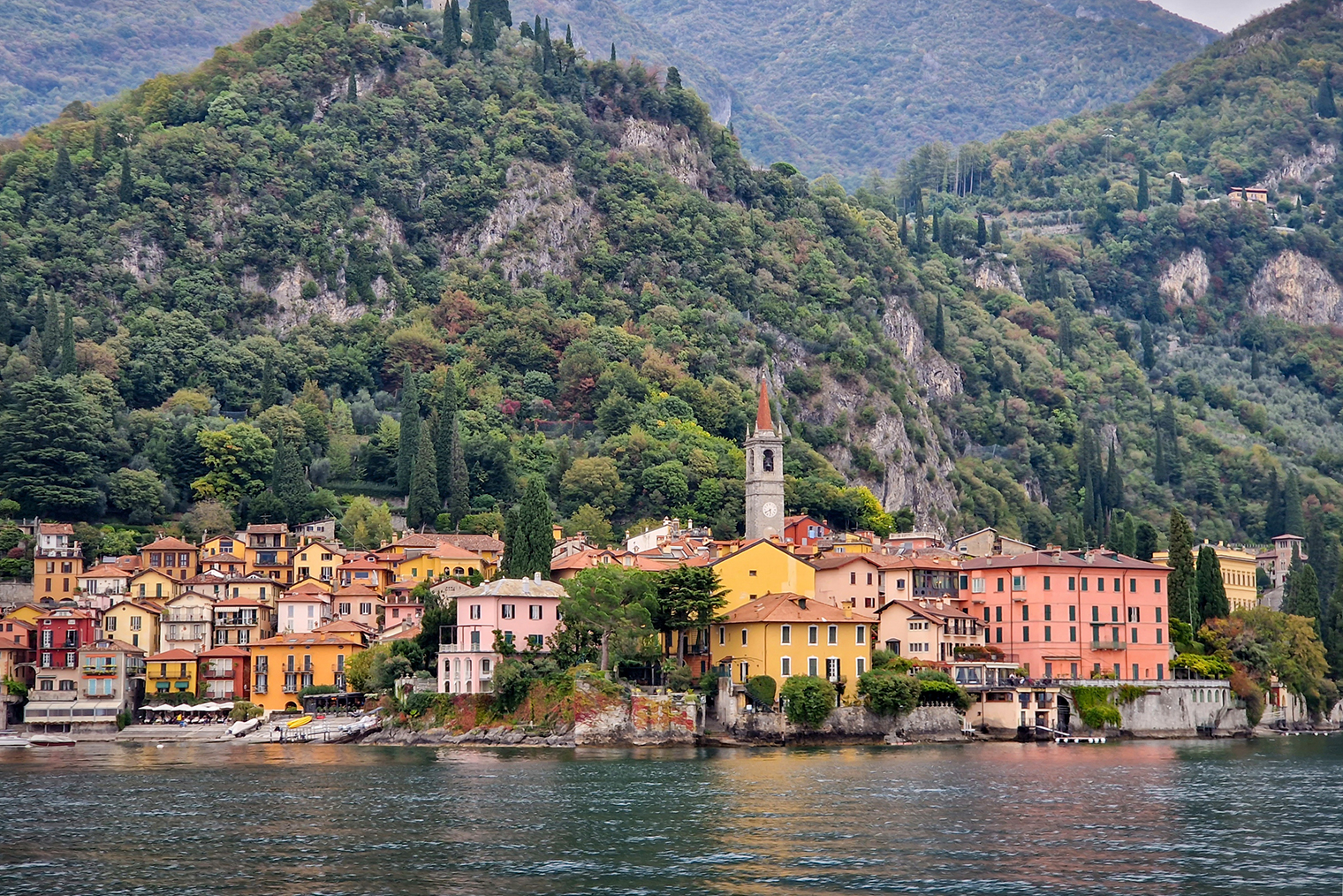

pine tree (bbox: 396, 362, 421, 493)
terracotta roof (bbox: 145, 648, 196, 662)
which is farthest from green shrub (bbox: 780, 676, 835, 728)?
pine tree (bbox: 396, 362, 421, 493)

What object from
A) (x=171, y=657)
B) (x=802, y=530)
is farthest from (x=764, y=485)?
(x=171, y=657)

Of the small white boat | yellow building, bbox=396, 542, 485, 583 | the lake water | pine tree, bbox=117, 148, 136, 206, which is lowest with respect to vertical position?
the lake water

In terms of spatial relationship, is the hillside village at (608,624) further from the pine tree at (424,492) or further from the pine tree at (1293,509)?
the pine tree at (1293,509)

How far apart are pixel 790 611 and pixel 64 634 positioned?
4481cm

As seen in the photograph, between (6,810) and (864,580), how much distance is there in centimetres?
4952

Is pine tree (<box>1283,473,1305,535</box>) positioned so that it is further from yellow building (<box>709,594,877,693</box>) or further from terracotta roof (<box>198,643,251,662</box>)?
terracotta roof (<box>198,643,251,662</box>)

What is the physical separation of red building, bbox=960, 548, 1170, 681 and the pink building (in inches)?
910

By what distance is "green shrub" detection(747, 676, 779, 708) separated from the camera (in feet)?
295

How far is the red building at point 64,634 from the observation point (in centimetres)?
11038

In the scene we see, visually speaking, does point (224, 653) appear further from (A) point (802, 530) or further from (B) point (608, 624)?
(A) point (802, 530)

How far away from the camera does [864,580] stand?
102m

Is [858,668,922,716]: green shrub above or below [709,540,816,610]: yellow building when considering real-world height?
below

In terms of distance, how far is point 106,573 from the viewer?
121m

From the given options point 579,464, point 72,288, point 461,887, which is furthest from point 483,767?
point 72,288
